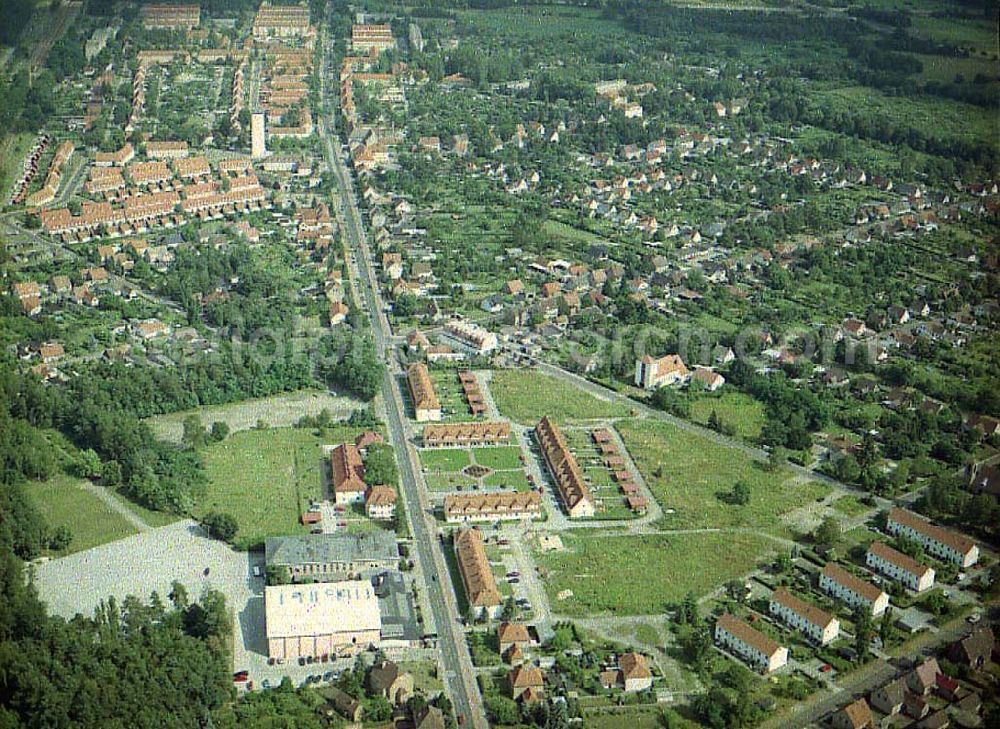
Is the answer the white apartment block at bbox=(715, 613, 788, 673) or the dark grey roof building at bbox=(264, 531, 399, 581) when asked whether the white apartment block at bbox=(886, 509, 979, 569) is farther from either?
the dark grey roof building at bbox=(264, 531, 399, 581)

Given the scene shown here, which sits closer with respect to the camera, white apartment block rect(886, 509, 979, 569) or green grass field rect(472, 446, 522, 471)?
white apartment block rect(886, 509, 979, 569)

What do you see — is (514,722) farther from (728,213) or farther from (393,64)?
(393,64)

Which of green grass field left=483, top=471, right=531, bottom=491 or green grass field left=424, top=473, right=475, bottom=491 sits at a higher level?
green grass field left=483, top=471, right=531, bottom=491

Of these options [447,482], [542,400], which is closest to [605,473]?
[447,482]

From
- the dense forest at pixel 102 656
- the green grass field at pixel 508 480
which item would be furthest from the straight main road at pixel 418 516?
the dense forest at pixel 102 656

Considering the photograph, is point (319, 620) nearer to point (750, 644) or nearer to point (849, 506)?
point (750, 644)

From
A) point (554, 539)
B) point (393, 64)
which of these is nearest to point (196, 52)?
point (393, 64)

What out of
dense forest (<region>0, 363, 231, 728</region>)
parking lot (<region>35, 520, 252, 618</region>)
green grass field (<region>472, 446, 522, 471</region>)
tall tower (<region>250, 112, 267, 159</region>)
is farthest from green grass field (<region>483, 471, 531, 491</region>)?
tall tower (<region>250, 112, 267, 159</region>)
